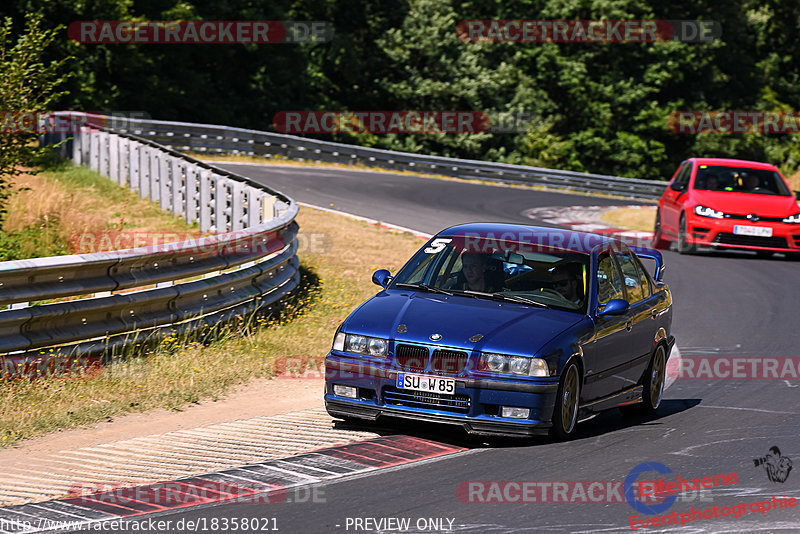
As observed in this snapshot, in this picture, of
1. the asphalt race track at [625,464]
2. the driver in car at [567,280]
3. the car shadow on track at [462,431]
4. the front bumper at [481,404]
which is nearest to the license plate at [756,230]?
the asphalt race track at [625,464]

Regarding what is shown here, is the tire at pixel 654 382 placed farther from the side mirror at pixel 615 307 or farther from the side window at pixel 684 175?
the side window at pixel 684 175

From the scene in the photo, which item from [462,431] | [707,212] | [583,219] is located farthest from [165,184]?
[462,431]

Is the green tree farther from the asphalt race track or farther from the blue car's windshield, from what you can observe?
the asphalt race track

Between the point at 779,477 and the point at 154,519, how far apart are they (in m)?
3.73

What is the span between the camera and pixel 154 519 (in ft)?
19.6

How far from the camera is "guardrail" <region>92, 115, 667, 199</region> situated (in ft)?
112

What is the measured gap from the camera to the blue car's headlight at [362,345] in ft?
26.0

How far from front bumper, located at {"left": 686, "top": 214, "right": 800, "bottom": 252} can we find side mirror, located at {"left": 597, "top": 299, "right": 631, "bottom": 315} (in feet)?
39.3

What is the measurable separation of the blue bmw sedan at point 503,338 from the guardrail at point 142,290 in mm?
2266

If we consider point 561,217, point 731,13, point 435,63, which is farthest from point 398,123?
point 561,217

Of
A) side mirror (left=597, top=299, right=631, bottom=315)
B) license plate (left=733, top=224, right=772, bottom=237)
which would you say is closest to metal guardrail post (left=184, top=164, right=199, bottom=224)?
license plate (left=733, top=224, right=772, bottom=237)

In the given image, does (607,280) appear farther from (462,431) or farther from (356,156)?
(356,156)

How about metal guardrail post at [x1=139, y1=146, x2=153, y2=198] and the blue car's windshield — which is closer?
the blue car's windshield

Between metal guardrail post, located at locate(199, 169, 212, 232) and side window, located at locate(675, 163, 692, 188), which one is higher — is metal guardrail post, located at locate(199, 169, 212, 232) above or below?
below
